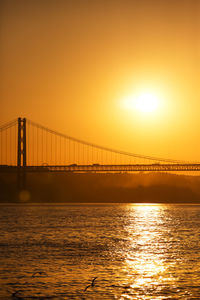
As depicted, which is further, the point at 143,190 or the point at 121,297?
the point at 143,190

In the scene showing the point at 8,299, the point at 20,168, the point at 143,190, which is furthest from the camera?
the point at 143,190

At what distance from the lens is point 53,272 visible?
17.3 meters

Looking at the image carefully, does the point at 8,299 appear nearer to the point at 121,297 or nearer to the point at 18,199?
the point at 121,297

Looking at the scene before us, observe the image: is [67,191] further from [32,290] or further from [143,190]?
[32,290]

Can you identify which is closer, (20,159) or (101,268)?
(101,268)

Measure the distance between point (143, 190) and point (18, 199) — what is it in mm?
40165

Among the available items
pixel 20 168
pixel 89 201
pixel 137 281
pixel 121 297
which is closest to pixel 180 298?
pixel 121 297

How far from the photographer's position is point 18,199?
91.8 m

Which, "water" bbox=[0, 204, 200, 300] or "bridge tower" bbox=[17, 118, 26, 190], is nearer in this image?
"water" bbox=[0, 204, 200, 300]

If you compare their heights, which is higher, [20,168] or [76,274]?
[20,168]

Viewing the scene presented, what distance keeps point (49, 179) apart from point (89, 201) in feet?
37.5


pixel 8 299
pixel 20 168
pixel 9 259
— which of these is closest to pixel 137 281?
pixel 8 299

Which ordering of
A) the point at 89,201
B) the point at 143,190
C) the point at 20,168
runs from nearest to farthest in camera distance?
1. the point at 20,168
2. the point at 89,201
3. the point at 143,190

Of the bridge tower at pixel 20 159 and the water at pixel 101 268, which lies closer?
the water at pixel 101 268
